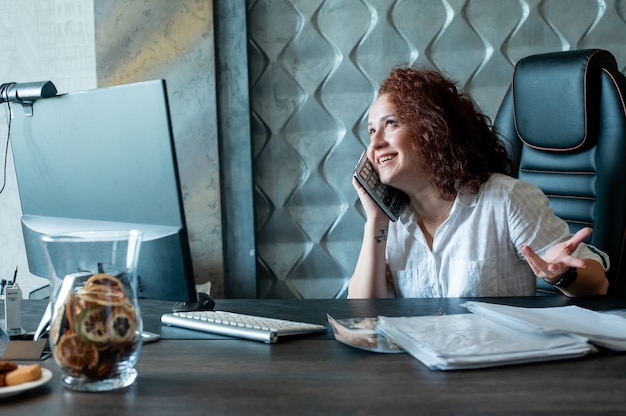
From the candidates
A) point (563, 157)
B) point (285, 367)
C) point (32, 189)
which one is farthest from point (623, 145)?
point (32, 189)

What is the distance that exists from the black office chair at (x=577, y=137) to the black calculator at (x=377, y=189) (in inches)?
18.0

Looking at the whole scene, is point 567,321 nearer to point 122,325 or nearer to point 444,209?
point 122,325

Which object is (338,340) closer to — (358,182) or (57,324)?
(57,324)

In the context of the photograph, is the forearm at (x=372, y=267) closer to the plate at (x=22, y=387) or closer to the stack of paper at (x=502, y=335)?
the stack of paper at (x=502, y=335)

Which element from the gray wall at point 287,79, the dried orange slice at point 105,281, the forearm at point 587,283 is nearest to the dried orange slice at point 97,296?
the dried orange slice at point 105,281

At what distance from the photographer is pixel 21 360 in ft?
3.91

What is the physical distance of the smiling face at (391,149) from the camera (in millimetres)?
1962

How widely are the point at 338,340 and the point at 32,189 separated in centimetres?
63

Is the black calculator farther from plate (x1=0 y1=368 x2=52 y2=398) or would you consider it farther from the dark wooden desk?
plate (x1=0 y1=368 x2=52 y2=398)

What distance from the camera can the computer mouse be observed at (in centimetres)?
153

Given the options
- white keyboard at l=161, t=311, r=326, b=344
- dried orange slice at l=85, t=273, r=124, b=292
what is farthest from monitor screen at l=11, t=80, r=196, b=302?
dried orange slice at l=85, t=273, r=124, b=292

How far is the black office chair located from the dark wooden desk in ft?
3.31

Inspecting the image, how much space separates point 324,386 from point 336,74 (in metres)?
1.85

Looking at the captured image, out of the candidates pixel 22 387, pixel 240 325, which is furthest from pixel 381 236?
pixel 22 387
